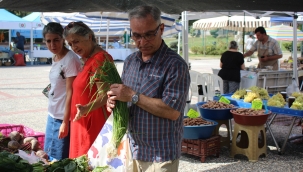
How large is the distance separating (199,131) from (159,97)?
317 cm

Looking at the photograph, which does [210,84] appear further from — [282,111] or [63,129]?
[63,129]

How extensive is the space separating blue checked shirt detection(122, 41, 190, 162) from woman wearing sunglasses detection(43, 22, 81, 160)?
3.92 ft

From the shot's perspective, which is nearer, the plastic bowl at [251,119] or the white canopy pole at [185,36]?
the plastic bowl at [251,119]

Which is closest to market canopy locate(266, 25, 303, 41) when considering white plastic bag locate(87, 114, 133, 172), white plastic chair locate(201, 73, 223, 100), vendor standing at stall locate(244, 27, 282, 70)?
vendor standing at stall locate(244, 27, 282, 70)

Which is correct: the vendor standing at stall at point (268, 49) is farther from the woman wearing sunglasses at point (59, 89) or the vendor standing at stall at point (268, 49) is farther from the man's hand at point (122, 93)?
the man's hand at point (122, 93)

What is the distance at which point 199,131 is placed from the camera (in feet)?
17.5

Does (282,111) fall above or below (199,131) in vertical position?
above

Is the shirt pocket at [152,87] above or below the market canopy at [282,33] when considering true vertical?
below

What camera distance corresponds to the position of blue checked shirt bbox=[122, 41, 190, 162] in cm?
221

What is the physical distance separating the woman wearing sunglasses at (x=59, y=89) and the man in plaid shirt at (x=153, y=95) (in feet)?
3.80

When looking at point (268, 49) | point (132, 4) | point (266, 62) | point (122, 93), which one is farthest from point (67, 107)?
point (266, 62)

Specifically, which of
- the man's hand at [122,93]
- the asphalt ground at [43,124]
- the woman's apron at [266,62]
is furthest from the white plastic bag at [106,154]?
the woman's apron at [266,62]

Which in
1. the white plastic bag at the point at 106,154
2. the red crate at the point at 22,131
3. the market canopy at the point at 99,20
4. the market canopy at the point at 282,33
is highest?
the market canopy at the point at 282,33

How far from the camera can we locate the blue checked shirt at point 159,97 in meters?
2.21
